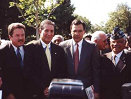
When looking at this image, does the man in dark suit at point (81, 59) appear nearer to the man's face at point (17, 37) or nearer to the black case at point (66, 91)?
the man's face at point (17, 37)

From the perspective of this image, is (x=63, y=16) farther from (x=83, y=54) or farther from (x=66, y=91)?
(x=66, y=91)

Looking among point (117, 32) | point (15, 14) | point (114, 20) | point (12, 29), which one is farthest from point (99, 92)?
point (114, 20)

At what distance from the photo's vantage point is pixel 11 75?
14.9 ft

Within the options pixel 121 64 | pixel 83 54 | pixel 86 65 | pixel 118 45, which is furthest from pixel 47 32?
pixel 121 64

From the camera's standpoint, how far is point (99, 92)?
16.2 feet

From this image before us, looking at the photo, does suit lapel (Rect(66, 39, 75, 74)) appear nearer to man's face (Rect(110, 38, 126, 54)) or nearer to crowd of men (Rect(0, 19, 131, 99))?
crowd of men (Rect(0, 19, 131, 99))

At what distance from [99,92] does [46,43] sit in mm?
1273

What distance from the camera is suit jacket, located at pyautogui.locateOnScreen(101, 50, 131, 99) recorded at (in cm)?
447

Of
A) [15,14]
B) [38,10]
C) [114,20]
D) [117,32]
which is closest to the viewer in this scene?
[117,32]

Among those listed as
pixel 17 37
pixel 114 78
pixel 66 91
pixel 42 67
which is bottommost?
pixel 114 78

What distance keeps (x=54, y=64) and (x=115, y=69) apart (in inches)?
40.2

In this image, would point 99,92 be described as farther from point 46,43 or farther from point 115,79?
point 46,43

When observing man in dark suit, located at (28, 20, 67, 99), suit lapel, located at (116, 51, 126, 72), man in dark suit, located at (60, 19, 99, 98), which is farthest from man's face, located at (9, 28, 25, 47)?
suit lapel, located at (116, 51, 126, 72)

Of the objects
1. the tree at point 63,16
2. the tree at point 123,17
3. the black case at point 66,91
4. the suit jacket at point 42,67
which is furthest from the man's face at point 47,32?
the tree at point 123,17
